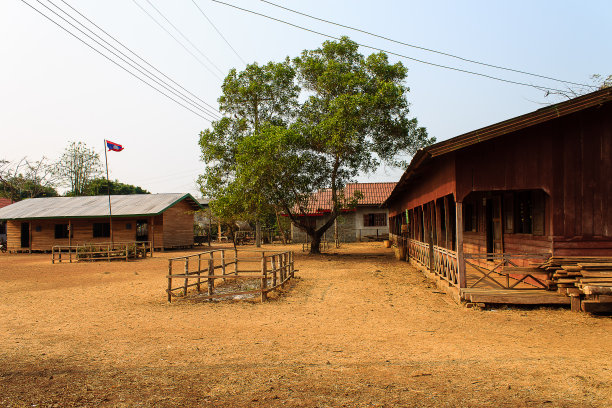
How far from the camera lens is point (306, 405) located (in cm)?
434

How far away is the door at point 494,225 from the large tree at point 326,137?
867cm

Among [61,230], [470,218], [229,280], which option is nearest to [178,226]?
[61,230]

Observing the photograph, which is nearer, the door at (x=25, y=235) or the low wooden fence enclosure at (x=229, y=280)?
the low wooden fence enclosure at (x=229, y=280)

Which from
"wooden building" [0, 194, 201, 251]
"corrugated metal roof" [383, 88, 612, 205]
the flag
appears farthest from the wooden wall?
"corrugated metal roof" [383, 88, 612, 205]

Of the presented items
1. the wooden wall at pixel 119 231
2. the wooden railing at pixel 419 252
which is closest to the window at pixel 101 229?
the wooden wall at pixel 119 231

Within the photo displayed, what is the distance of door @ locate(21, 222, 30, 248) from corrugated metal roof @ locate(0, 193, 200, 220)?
3.60 feet

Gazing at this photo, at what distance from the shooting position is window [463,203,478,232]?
51.5ft

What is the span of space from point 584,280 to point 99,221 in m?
31.0

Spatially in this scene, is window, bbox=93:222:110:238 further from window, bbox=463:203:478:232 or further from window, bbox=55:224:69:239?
window, bbox=463:203:478:232

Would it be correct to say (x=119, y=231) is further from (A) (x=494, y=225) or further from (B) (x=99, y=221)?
(A) (x=494, y=225)

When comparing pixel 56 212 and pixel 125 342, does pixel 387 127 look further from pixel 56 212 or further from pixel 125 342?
pixel 56 212

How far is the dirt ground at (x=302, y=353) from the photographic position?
4.60 meters

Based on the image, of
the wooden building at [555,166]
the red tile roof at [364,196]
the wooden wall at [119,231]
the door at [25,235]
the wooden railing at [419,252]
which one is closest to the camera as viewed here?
the wooden building at [555,166]

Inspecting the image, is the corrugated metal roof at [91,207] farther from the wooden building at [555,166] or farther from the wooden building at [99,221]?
the wooden building at [555,166]
